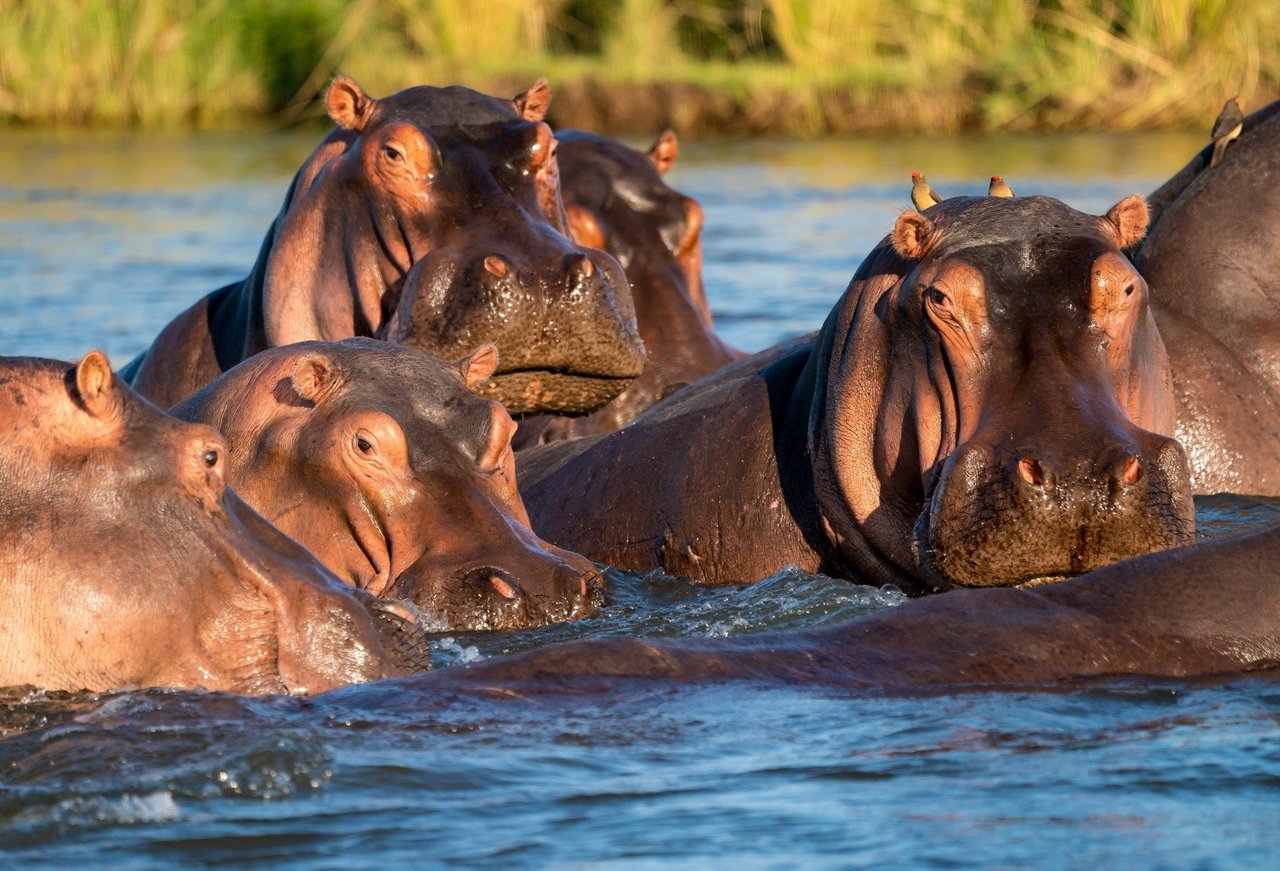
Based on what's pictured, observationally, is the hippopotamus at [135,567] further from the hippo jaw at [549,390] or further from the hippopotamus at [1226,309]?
the hippopotamus at [1226,309]

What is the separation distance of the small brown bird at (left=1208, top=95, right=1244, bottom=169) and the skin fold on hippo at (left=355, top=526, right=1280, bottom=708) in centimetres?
293

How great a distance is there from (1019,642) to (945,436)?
1.23 metres

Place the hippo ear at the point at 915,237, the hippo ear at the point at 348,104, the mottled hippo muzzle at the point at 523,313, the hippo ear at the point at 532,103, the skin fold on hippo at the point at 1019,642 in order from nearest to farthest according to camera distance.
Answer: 1. the skin fold on hippo at the point at 1019,642
2. the hippo ear at the point at 915,237
3. the mottled hippo muzzle at the point at 523,313
4. the hippo ear at the point at 348,104
5. the hippo ear at the point at 532,103

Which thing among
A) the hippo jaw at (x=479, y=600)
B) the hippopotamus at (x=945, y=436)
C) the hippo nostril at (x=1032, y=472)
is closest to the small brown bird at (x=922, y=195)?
the hippopotamus at (x=945, y=436)

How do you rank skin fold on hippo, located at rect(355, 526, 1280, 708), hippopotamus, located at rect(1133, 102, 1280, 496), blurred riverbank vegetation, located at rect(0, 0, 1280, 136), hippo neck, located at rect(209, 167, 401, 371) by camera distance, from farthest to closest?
blurred riverbank vegetation, located at rect(0, 0, 1280, 136) < hippo neck, located at rect(209, 167, 401, 371) < hippopotamus, located at rect(1133, 102, 1280, 496) < skin fold on hippo, located at rect(355, 526, 1280, 708)

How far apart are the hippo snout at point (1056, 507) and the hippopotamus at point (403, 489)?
2.78ft

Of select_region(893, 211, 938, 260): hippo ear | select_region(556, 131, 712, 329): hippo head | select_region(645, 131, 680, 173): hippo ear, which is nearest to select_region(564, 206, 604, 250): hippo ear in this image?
select_region(556, 131, 712, 329): hippo head

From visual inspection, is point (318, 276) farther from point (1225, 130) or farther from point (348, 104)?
point (1225, 130)

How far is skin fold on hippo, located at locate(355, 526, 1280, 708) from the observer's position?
404 cm

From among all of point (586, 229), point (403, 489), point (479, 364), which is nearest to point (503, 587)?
point (403, 489)

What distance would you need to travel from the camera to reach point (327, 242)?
23.0 feet

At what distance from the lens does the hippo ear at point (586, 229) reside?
862 cm

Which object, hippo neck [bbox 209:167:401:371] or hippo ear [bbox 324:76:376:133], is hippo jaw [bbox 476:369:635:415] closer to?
hippo neck [bbox 209:167:401:371]

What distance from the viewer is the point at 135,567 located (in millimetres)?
3941
